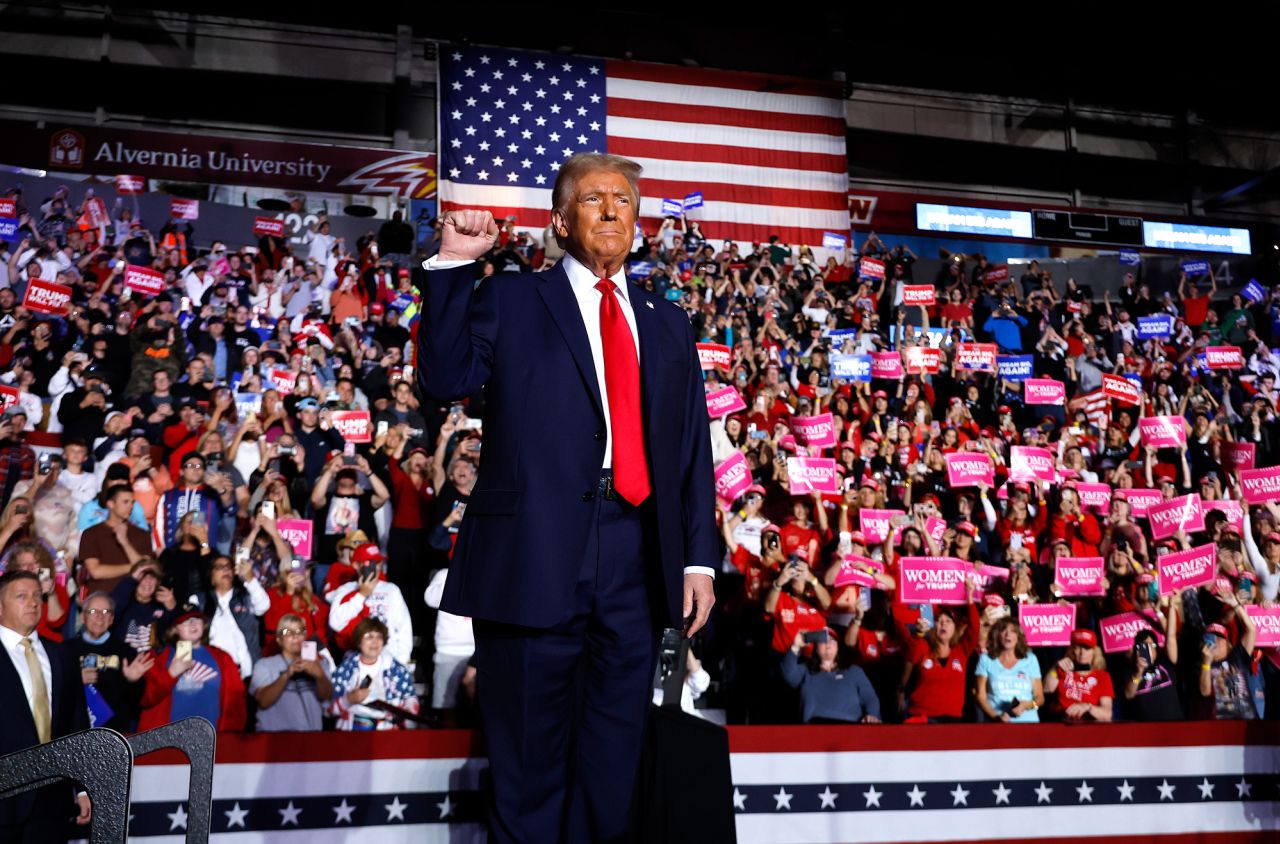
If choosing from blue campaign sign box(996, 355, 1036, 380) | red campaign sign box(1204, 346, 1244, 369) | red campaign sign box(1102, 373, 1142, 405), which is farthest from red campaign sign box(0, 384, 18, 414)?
red campaign sign box(1204, 346, 1244, 369)

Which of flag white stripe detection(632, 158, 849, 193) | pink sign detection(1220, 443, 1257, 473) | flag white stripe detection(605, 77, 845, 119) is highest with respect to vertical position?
flag white stripe detection(605, 77, 845, 119)

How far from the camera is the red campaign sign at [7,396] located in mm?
6359

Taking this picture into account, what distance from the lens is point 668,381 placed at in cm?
183

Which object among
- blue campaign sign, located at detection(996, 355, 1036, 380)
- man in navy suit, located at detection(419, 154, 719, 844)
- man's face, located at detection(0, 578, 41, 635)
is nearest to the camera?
man in navy suit, located at detection(419, 154, 719, 844)

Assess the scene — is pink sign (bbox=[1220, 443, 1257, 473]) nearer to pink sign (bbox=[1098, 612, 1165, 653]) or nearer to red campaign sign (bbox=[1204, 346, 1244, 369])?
red campaign sign (bbox=[1204, 346, 1244, 369])

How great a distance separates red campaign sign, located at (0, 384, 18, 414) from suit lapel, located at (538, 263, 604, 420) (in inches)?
227

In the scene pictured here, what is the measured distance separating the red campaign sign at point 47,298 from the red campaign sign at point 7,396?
1.27 meters

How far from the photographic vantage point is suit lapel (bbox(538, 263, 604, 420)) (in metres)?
1.71

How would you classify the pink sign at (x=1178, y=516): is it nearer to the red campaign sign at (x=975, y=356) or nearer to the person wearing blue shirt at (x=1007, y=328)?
the red campaign sign at (x=975, y=356)

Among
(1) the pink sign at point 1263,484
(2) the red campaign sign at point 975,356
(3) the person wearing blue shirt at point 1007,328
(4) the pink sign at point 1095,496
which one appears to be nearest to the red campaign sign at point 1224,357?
(3) the person wearing blue shirt at point 1007,328

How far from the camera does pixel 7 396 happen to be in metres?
6.39

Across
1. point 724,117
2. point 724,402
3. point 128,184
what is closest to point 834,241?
point 724,117

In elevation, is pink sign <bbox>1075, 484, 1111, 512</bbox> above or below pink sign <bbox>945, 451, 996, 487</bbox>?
below

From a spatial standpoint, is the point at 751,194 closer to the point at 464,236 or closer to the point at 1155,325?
the point at 1155,325
